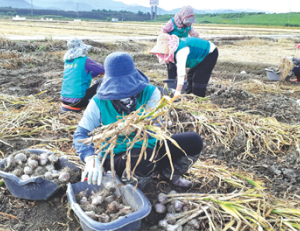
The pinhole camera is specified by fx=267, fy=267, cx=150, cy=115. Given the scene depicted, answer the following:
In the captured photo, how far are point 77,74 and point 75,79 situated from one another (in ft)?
0.23

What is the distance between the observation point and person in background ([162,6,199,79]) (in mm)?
4133

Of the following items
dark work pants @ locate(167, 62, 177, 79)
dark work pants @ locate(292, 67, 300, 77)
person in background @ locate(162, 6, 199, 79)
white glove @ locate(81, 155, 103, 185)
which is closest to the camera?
white glove @ locate(81, 155, 103, 185)

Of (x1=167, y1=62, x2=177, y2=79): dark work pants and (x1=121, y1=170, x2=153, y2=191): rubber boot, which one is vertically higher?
(x1=167, y1=62, x2=177, y2=79): dark work pants

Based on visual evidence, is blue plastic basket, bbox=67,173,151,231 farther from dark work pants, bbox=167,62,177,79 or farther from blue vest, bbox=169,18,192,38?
blue vest, bbox=169,18,192,38

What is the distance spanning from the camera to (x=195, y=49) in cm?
357

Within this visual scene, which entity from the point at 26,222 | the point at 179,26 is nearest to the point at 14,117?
the point at 26,222

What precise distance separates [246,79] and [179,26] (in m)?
2.40

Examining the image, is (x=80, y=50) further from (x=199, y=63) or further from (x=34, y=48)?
(x=34, y=48)

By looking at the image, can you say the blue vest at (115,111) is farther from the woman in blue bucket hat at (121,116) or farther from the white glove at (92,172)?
the white glove at (92,172)

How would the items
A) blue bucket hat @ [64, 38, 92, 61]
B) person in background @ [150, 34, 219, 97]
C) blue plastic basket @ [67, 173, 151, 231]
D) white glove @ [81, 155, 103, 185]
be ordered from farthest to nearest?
1. blue bucket hat @ [64, 38, 92, 61]
2. person in background @ [150, 34, 219, 97]
3. white glove @ [81, 155, 103, 185]
4. blue plastic basket @ [67, 173, 151, 231]

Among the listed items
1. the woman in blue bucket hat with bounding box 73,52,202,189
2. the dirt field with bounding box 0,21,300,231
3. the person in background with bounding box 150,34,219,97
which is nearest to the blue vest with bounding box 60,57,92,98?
the dirt field with bounding box 0,21,300,231

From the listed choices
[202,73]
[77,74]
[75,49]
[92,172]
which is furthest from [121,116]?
[202,73]

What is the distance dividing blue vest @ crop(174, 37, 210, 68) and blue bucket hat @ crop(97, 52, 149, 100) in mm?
1832

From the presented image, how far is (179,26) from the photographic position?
14.0 ft
